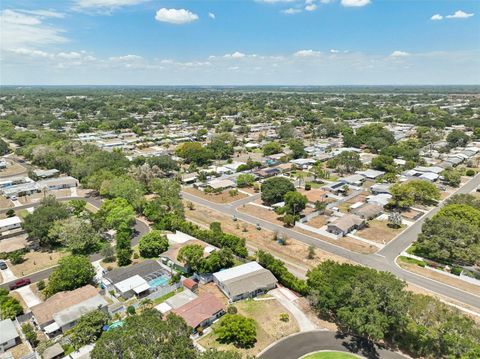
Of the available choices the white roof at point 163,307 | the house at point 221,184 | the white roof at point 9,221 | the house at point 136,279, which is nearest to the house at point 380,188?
the house at point 221,184

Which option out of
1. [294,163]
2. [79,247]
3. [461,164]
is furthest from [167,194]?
[461,164]

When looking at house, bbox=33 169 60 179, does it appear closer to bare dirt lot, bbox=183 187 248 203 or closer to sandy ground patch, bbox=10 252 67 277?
bare dirt lot, bbox=183 187 248 203

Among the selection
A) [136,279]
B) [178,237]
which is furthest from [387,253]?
[136,279]

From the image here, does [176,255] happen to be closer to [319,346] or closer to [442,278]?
[319,346]

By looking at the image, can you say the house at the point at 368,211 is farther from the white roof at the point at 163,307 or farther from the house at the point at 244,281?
the white roof at the point at 163,307

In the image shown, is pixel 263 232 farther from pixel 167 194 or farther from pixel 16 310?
pixel 16 310

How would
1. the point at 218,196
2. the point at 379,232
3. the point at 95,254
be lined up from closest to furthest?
1. the point at 95,254
2. the point at 379,232
3. the point at 218,196
